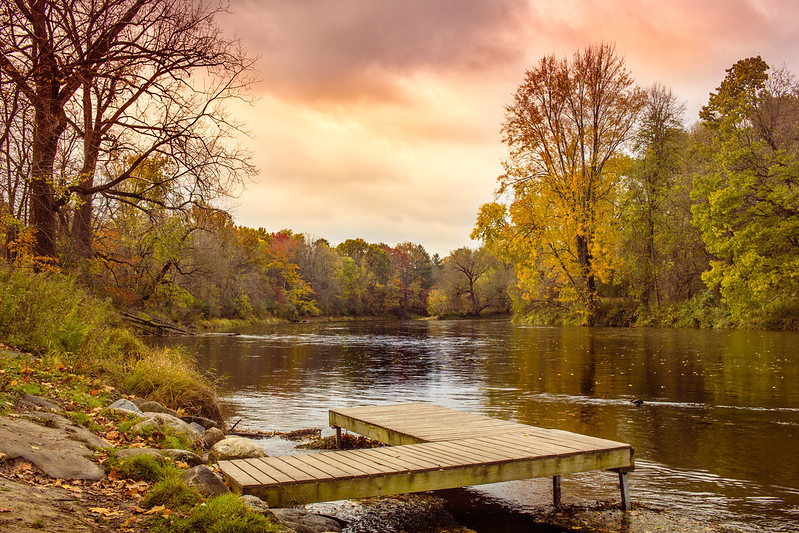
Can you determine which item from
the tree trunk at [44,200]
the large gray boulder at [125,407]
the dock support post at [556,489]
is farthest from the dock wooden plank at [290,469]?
the tree trunk at [44,200]

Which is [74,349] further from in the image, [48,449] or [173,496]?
[173,496]

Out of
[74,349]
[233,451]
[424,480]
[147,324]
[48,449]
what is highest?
[74,349]

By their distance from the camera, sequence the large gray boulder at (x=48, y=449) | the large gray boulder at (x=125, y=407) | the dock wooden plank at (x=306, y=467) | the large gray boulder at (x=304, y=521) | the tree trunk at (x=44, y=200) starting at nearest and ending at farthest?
the large gray boulder at (x=48, y=449) < the large gray boulder at (x=304, y=521) < the dock wooden plank at (x=306, y=467) < the large gray boulder at (x=125, y=407) < the tree trunk at (x=44, y=200)

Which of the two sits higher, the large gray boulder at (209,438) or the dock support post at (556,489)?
the large gray boulder at (209,438)

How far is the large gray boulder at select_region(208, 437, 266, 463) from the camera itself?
23.9 feet

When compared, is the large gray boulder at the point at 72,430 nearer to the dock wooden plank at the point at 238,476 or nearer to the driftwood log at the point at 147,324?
the dock wooden plank at the point at 238,476

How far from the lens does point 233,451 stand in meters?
7.34

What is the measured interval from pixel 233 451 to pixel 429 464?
8.77 feet

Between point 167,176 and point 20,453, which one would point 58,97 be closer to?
point 167,176

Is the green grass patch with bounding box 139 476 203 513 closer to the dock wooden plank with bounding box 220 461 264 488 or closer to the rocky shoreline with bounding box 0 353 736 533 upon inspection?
the rocky shoreline with bounding box 0 353 736 533

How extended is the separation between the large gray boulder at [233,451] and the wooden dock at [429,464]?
1.17 metres

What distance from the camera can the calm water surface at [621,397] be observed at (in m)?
7.05

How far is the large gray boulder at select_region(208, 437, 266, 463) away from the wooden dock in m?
1.17

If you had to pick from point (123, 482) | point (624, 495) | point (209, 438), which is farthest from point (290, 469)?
point (624, 495)
